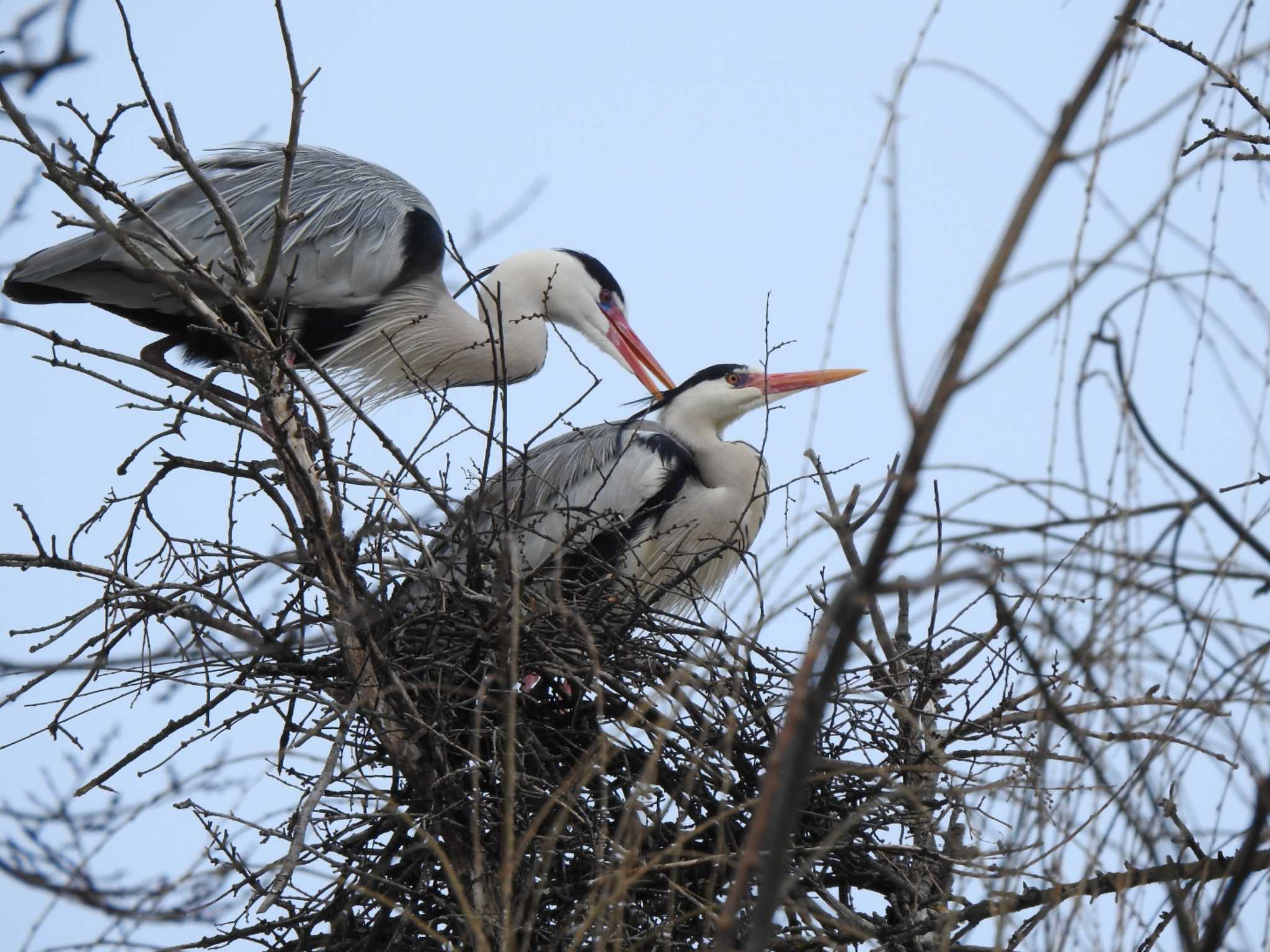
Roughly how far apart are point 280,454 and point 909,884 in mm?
1483

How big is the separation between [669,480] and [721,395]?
427 mm

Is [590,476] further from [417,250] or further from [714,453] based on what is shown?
[417,250]

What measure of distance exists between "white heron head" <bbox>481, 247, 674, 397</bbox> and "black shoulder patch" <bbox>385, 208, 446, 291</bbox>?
0.22 m

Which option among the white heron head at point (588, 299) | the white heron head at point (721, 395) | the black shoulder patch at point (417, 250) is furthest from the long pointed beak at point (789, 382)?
the black shoulder patch at point (417, 250)

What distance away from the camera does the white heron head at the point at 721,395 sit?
4.66 meters

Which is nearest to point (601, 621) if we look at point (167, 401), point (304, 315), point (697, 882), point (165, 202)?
point (697, 882)

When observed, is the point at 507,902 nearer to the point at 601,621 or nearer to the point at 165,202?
the point at 601,621

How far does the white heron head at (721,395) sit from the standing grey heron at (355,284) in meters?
0.57

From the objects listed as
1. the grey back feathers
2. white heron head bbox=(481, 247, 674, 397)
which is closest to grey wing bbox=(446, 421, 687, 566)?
the grey back feathers

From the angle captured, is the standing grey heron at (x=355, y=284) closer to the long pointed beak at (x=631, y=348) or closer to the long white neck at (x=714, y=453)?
the long pointed beak at (x=631, y=348)

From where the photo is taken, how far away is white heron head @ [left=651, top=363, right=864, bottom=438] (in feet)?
15.3

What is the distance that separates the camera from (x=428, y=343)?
200 inches

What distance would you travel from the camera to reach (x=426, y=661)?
9.90 ft

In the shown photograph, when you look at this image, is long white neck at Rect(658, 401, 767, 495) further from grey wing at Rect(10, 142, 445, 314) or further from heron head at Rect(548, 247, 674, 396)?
grey wing at Rect(10, 142, 445, 314)
